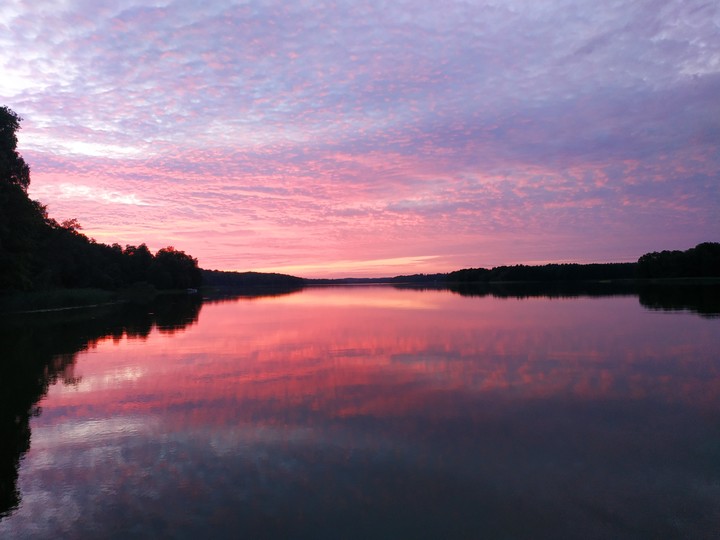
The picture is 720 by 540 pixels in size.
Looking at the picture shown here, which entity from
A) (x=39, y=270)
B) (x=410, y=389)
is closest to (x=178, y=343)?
(x=410, y=389)

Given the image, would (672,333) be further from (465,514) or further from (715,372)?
(465,514)

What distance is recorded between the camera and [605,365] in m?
13.9

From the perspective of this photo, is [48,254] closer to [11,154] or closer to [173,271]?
[11,154]

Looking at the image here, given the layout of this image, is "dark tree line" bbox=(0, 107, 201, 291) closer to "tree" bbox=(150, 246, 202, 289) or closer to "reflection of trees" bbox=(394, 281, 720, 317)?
"tree" bbox=(150, 246, 202, 289)

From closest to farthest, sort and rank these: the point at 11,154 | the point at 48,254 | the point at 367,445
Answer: the point at 367,445, the point at 11,154, the point at 48,254

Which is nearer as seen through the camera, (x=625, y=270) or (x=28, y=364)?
(x=28, y=364)

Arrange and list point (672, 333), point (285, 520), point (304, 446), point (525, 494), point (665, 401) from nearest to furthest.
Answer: point (285, 520) → point (525, 494) → point (304, 446) → point (665, 401) → point (672, 333)

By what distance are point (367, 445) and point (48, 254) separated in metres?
74.7

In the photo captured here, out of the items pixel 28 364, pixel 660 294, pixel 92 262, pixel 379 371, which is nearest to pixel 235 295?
pixel 92 262

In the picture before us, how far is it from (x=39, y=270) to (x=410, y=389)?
196ft

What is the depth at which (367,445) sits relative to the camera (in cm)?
792

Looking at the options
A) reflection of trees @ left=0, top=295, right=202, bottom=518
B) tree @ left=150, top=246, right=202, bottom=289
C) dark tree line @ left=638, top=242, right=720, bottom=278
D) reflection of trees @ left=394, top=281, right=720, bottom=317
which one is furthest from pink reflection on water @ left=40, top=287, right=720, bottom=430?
tree @ left=150, top=246, right=202, bottom=289

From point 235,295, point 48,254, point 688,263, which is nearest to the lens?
point 48,254

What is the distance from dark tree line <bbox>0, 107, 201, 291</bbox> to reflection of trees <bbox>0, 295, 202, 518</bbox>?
9.13 metres
